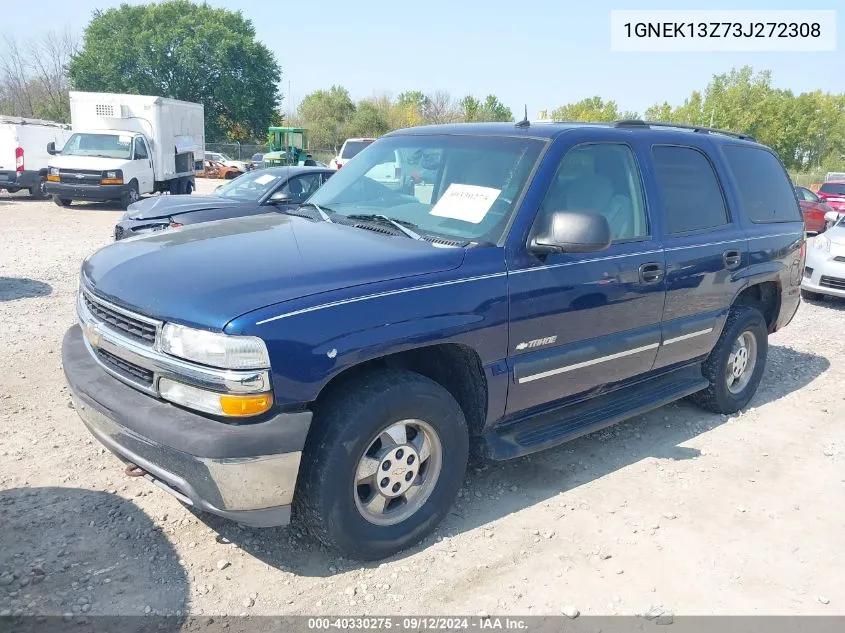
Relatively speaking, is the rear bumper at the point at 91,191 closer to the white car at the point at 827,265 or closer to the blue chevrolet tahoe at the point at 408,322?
the blue chevrolet tahoe at the point at 408,322

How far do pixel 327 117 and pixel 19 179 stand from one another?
4418cm

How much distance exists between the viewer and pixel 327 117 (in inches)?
2402

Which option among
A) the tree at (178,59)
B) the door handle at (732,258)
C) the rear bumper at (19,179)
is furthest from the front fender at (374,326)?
the tree at (178,59)

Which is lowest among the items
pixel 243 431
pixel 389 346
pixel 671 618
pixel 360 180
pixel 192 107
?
pixel 671 618

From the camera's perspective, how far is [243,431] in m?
2.70

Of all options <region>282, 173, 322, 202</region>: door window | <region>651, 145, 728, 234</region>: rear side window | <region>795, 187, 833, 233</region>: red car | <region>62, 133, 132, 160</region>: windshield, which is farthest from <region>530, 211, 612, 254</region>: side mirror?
<region>795, 187, 833, 233</region>: red car

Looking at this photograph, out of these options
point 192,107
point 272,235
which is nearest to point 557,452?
point 272,235

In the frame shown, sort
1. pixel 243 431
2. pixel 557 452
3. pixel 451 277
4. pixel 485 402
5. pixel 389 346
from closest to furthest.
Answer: pixel 243 431
pixel 389 346
pixel 451 277
pixel 485 402
pixel 557 452

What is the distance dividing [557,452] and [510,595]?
159 cm

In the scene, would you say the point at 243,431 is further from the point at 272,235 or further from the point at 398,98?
the point at 398,98

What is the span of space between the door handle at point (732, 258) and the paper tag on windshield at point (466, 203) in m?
1.96

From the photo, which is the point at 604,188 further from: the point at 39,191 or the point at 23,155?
the point at 39,191

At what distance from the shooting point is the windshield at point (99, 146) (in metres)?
17.5

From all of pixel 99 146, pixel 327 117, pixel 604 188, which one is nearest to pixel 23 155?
pixel 99 146
